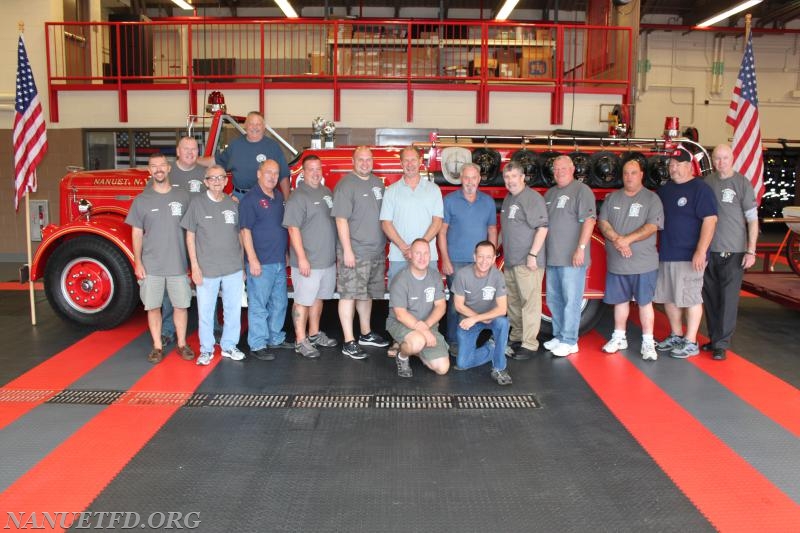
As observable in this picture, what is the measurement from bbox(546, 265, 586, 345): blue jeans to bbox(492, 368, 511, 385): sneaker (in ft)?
3.13

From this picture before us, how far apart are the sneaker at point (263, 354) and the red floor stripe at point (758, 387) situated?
3.67 metres

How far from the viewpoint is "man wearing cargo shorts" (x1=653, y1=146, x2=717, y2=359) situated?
5.42m

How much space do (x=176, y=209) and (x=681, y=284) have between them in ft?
14.3

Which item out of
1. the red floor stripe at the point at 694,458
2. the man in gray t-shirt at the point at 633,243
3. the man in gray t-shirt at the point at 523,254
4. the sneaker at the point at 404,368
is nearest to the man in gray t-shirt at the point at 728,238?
the man in gray t-shirt at the point at 633,243

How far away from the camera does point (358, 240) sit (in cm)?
558

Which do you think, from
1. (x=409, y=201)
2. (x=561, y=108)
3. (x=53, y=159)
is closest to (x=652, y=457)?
(x=409, y=201)

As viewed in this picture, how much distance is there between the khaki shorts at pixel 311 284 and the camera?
5.56 metres

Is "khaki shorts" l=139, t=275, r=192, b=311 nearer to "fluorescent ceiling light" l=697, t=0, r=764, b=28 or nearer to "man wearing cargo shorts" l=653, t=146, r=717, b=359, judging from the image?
"man wearing cargo shorts" l=653, t=146, r=717, b=359

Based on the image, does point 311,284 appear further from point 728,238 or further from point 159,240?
point 728,238

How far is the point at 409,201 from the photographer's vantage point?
17.8 ft

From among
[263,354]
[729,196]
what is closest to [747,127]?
[729,196]

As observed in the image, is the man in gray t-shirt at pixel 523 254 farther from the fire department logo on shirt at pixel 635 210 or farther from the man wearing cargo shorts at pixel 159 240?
the man wearing cargo shorts at pixel 159 240

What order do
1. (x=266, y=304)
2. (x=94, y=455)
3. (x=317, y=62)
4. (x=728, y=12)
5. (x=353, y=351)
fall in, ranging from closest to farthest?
(x=94, y=455), (x=353, y=351), (x=266, y=304), (x=317, y=62), (x=728, y=12)

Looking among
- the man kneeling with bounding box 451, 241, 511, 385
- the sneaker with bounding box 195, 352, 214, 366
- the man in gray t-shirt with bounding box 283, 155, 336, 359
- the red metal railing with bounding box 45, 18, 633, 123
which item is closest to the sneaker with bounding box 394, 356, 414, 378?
the man kneeling with bounding box 451, 241, 511, 385
